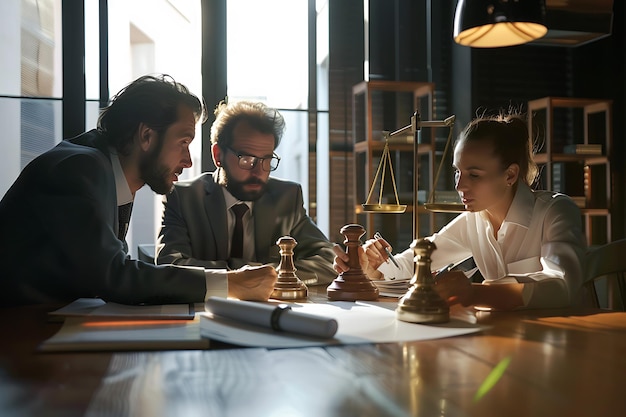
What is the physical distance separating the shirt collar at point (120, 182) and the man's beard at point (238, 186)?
66cm

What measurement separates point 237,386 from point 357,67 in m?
4.21

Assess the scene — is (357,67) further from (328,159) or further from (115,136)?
(115,136)

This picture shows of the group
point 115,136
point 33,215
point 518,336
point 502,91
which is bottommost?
point 518,336

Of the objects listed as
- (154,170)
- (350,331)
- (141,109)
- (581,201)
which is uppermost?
(141,109)

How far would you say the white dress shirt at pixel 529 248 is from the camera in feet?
5.43

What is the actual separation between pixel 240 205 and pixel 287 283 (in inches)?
42.9

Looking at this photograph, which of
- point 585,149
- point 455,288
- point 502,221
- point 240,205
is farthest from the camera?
point 585,149

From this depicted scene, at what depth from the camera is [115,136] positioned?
223 cm

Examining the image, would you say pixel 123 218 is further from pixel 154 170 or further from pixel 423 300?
pixel 423 300

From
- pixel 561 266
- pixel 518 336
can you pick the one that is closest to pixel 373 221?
pixel 561 266

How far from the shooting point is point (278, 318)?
118 cm

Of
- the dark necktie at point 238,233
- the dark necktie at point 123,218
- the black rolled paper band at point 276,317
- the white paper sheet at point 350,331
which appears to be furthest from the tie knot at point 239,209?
the black rolled paper band at point 276,317

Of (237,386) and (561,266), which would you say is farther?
(561,266)

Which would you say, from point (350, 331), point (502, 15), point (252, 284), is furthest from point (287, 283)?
point (502, 15)
